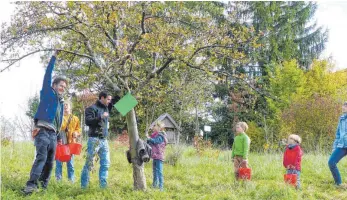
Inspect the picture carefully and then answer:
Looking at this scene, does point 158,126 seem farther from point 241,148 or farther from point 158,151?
point 241,148

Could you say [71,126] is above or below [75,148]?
above

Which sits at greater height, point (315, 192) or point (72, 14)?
point (72, 14)

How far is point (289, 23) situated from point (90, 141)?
20932mm

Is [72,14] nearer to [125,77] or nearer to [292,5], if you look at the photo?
[125,77]

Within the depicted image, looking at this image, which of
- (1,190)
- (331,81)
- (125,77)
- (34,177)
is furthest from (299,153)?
(331,81)

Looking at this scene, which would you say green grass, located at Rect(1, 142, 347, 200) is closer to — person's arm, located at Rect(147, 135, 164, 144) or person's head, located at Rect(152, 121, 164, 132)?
person's arm, located at Rect(147, 135, 164, 144)

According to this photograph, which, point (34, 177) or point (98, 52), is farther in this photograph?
point (98, 52)

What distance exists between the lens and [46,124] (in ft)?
16.2

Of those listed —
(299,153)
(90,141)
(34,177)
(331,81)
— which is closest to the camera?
(34,177)

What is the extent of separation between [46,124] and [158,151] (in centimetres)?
196

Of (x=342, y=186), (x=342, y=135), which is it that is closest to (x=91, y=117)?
(x=342, y=135)

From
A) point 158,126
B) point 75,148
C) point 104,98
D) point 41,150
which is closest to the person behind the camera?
point 41,150

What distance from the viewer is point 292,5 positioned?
24.9m

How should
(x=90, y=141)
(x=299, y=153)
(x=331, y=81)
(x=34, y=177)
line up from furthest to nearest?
(x=331, y=81)
(x=299, y=153)
(x=90, y=141)
(x=34, y=177)
